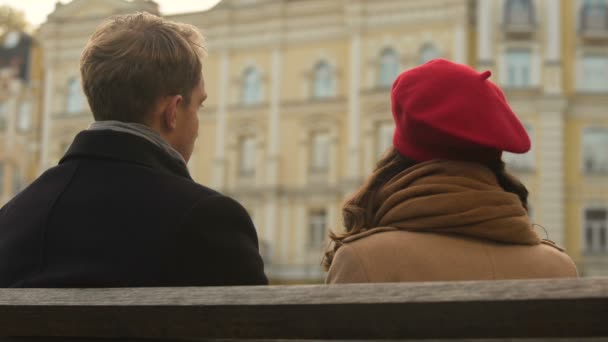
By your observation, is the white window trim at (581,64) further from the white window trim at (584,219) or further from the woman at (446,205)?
the woman at (446,205)

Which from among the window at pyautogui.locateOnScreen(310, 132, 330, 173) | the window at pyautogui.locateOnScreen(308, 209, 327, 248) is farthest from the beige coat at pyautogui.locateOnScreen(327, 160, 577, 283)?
the window at pyautogui.locateOnScreen(310, 132, 330, 173)

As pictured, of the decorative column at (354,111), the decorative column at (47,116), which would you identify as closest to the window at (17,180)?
the decorative column at (47,116)

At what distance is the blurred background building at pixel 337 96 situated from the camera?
97.7ft

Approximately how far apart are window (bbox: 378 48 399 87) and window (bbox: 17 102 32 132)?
1417 centimetres

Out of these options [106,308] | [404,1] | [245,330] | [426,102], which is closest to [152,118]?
[426,102]

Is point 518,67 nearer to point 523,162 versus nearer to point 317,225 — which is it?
point 523,162

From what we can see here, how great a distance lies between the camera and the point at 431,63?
8.91ft

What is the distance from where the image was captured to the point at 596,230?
29.2 meters

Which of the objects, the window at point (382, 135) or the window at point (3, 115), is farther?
the window at point (3, 115)

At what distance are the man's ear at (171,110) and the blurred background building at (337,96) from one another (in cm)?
2722

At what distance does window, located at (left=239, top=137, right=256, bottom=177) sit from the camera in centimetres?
3391

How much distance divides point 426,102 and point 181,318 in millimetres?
1032

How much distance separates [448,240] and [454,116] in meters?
0.32

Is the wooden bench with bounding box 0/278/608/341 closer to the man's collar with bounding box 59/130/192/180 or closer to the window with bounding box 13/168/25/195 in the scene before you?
the man's collar with bounding box 59/130/192/180
